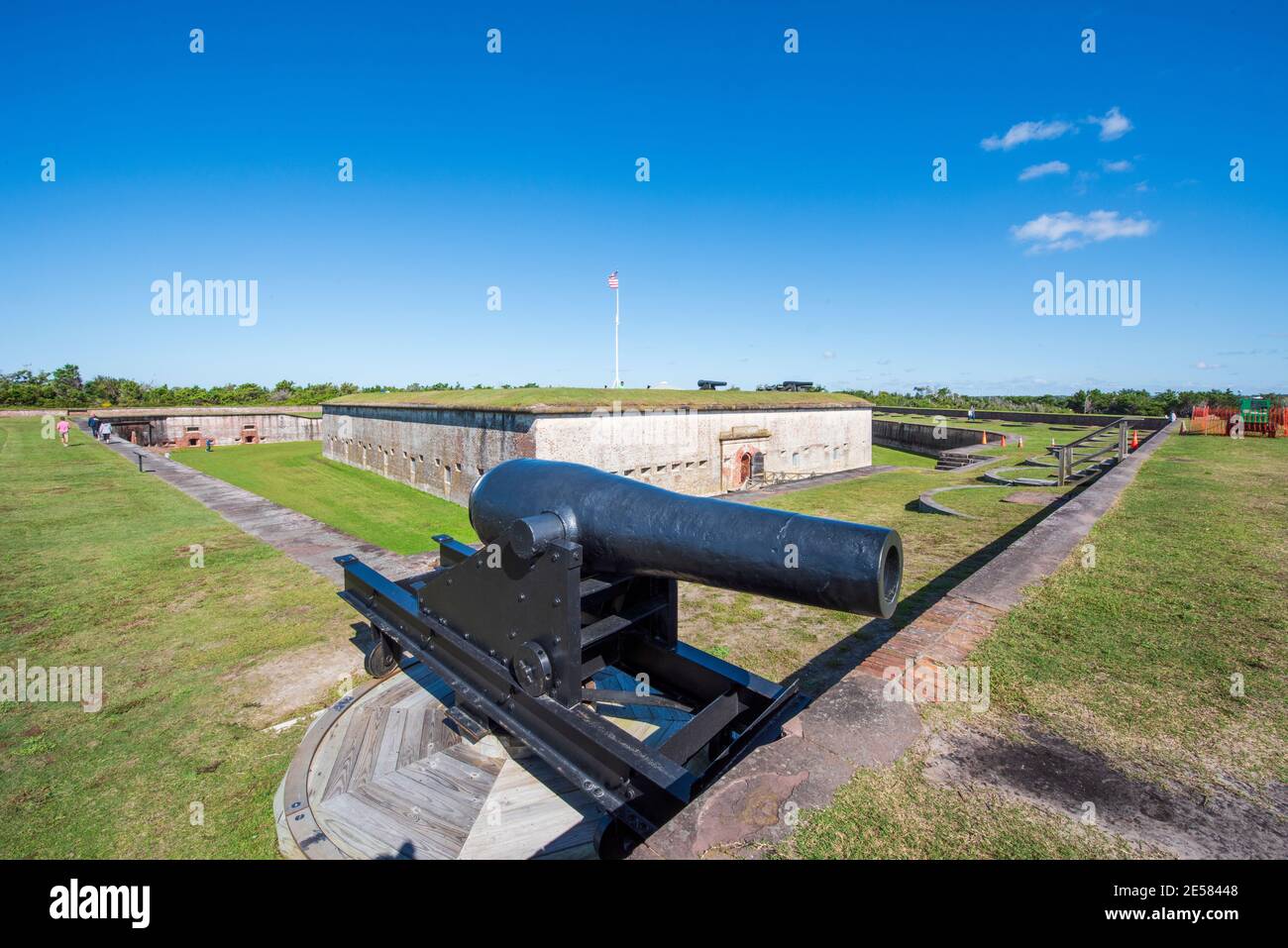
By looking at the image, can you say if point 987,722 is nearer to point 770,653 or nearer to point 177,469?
point 770,653

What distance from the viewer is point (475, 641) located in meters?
2.94

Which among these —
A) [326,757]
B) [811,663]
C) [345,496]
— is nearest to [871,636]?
[811,663]

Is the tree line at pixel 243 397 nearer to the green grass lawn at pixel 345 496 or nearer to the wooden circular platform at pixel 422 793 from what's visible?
the green grass lawn at pixel 345 496

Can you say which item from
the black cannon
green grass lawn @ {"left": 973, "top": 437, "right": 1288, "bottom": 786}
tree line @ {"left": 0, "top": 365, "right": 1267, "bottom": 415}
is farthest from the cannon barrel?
tree line @ {"left": 0, "top": 365, "right": 1267, "bottom": 415}

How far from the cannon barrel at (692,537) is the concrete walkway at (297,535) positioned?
3.61 meters

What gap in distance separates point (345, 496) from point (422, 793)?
13461 millimetres

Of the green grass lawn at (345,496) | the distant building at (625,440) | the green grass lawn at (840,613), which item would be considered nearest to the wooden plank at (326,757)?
the green grass lawn at (840,613)

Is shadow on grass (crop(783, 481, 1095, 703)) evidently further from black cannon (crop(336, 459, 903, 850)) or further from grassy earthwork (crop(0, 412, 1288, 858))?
black cannon (crop(336, 459, 903, 850))

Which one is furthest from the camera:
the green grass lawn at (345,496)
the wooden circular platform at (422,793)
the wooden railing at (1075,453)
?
the wooden railing at (1075,453)

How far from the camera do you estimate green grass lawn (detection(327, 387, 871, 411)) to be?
11.8 m

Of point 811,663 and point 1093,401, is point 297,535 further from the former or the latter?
point 1093,401

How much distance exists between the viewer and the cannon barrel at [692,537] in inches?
71.1

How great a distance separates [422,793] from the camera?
280 cm
